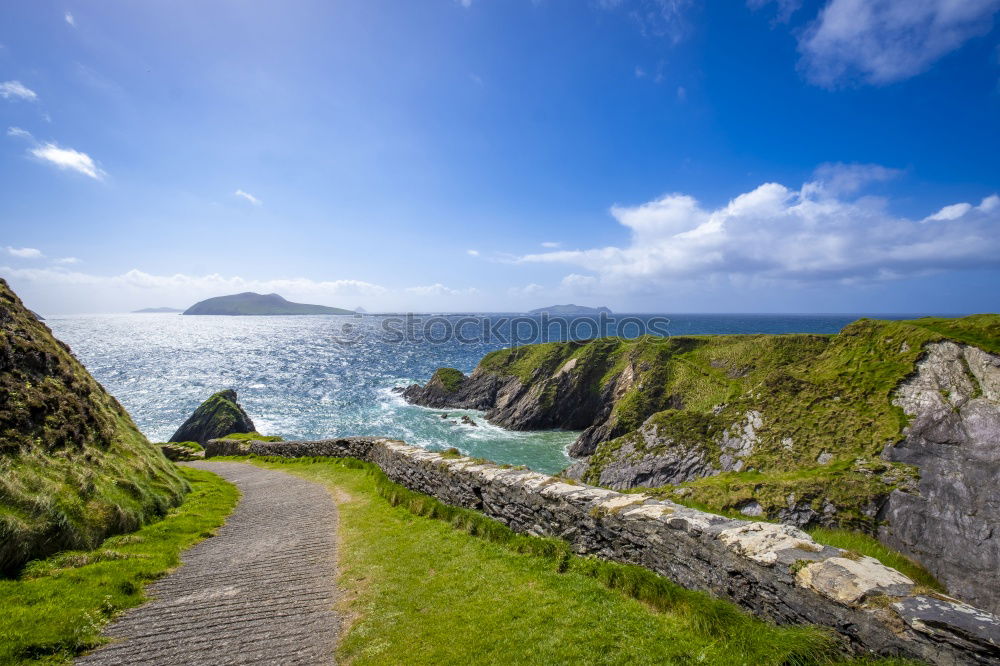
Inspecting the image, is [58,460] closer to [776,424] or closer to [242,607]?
[242,607]

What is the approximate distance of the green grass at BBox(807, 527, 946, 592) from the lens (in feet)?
31.4

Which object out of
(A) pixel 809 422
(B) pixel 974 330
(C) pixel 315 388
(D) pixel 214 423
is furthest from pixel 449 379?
(B) pixel 974 330

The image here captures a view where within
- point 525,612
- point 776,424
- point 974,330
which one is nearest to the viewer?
point 525,612

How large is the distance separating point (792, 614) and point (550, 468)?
39566 millimetres

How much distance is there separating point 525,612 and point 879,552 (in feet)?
32.8

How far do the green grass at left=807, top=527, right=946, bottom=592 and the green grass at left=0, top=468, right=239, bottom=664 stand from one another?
1434 cm

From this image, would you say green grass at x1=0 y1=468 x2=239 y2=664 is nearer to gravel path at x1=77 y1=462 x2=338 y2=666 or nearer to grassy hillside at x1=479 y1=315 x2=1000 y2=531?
gravel path at x1=77 y1=462 x2=338 y2=666

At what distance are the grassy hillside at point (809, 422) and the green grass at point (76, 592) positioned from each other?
15681mm

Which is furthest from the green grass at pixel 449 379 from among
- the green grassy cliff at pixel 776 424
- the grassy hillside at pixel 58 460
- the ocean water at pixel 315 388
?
the grassy hillside at pixel 58 460

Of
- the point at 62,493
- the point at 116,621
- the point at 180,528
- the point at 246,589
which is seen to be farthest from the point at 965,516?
the point at 62,493

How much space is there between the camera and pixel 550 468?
4356 centimetres

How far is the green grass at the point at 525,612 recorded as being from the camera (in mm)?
5566

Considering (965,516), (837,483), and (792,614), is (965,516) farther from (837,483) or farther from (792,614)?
(792,614)

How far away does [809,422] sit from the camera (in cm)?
2058
